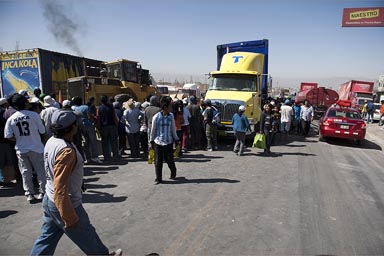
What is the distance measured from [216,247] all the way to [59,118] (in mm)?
2519

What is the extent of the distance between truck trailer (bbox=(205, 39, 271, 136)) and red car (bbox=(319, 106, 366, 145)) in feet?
9.98

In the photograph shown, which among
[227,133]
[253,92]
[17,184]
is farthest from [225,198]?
[253,92]

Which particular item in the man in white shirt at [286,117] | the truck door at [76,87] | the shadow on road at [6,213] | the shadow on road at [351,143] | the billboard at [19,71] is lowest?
the shadow on road at [351,143]

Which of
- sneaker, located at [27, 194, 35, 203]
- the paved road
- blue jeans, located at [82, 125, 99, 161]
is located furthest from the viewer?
blue jeans, located at [82, 125, 99, 161]

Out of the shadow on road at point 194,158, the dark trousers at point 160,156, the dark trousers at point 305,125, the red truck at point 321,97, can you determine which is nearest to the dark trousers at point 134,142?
the shadow on road at point 194,158

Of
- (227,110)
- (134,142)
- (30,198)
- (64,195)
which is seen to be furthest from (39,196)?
(227,110)

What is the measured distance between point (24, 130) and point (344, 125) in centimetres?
1144

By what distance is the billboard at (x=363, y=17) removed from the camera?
27.1 meters

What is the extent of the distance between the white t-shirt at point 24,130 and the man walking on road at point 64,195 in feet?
9.13

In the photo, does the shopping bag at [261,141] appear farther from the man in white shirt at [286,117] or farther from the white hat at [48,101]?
the white hat at [48,101]

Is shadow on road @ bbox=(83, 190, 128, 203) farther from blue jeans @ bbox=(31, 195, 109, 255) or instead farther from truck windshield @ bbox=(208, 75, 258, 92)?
truck windshield @ bbox=(208, 75, 258, 92)

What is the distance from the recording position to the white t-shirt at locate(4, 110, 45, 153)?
4949mm

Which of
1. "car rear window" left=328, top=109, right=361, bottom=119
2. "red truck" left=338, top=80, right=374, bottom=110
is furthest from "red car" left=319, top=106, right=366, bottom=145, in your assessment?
"red truck" left=338, top=80, right=374, bottom=110

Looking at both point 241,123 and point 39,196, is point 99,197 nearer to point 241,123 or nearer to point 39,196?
point 39,196
